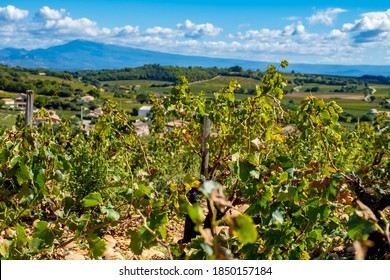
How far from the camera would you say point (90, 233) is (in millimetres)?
2113

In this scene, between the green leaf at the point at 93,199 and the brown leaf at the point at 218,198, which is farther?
the green leaf at the point at 93,199

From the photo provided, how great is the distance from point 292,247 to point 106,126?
162cm

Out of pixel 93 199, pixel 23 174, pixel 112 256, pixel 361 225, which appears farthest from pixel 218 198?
pixel 112 256

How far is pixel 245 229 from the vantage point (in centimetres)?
102

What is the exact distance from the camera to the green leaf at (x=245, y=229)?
1.01m

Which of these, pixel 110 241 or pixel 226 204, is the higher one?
pixel 226 204

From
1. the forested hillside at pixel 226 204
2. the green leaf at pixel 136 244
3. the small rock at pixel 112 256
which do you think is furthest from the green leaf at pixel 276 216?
the small rock at pixel 112 256

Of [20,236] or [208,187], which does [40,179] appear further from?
[208,187]

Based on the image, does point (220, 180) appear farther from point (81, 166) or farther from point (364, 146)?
point (364, 146)

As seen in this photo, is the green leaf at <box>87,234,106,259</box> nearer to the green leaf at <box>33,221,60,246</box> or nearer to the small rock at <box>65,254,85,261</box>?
the green leaf at <box>33,221,60,246</box>

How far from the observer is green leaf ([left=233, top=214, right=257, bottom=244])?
1014 mm

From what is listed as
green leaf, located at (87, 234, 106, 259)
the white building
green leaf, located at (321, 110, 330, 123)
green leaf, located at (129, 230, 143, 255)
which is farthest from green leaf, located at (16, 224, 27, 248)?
the white building

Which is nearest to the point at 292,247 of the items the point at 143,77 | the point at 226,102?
the point at 226,102

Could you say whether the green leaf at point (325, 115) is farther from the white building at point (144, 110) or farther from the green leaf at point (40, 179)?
the white building at point (144, 110)
